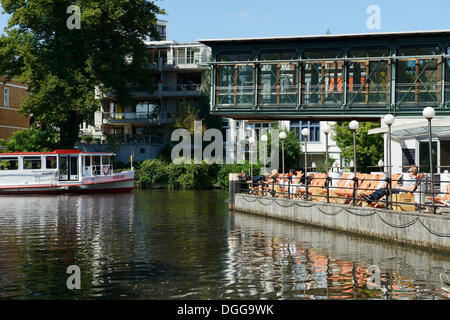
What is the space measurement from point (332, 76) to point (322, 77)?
55cm

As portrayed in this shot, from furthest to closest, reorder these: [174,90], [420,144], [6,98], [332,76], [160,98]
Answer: [160,98] < [174,90] < [6,98] < [332,76] < [420,144]

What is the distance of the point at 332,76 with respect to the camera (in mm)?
34562

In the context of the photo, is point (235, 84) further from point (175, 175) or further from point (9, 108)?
point (9, 108)

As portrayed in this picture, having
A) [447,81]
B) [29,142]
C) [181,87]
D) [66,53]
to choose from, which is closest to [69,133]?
[29,142]

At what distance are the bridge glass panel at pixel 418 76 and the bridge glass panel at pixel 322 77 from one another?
319 cm

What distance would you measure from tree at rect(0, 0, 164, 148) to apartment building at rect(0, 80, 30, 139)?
10.7 meters

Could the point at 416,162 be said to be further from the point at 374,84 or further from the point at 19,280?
the point at 19,280

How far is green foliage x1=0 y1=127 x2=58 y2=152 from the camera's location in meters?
55.4

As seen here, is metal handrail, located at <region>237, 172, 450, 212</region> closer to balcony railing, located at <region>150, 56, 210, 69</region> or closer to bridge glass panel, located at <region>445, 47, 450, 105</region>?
bridge glass panel, located at <region>445, 47, 450, 105</region>

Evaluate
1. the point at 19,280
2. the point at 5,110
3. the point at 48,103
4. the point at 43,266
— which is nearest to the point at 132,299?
the point at 19,280

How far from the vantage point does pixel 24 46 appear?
49938mm

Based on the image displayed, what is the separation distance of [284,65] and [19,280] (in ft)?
85.1

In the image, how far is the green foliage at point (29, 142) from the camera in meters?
55.4

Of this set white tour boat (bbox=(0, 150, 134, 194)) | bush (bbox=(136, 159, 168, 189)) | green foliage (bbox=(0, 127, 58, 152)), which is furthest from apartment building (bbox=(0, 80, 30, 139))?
white tour boat (bbox=(0, 150, 134, 194))
